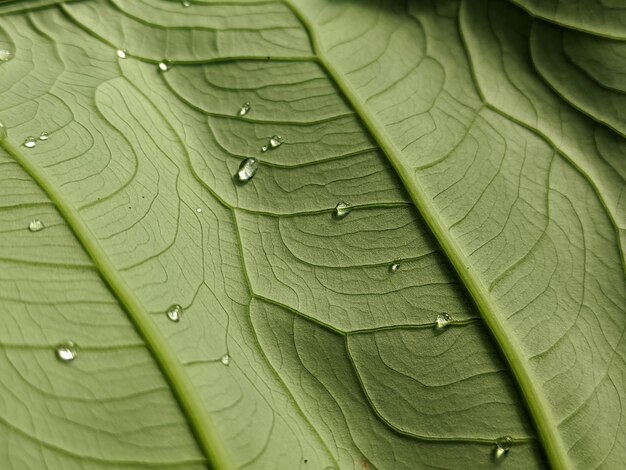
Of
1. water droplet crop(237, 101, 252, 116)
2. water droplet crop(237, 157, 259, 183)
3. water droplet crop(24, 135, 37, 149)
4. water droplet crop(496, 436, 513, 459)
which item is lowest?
water droplet crop(496, 436, 513, 459)

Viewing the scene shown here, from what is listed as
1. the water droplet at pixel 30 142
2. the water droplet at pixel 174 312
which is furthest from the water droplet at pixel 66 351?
the water droplet at pixel 30 142

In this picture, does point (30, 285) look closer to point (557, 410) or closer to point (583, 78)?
point (557, 410)

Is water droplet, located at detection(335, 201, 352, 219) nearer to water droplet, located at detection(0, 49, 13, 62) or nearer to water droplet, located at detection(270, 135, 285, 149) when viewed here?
water droplet, located at detection(270, 135, 285, 149)

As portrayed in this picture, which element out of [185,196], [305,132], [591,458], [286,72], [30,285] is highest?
[286,72]

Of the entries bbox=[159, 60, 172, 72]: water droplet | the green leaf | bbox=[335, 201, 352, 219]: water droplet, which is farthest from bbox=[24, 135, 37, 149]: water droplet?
bbox=[335, 201, 352, 219]: water droplet

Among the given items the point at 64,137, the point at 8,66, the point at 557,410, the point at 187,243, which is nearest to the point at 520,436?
the point at 557,410

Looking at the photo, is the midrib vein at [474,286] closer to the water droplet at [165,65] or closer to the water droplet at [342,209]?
the water droplet at [342,209]
